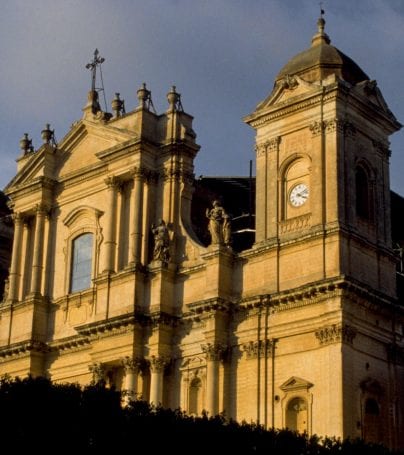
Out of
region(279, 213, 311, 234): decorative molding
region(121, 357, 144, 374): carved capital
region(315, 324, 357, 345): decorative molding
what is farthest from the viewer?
region(121, 357, 144, 374): carved capital

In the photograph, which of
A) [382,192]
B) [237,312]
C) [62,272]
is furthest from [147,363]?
[382,192]

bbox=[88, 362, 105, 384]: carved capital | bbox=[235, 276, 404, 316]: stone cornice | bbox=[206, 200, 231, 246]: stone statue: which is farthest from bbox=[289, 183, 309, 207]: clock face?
bbox=[88, 362, 105, 384]: carved capital

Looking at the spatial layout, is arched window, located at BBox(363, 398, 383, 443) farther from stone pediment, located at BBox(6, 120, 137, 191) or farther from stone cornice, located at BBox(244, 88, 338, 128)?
stone pediment, located at BBox(6, 120, 137, 191)

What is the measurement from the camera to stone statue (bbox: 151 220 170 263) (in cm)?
3597

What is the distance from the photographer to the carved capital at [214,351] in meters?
33.6

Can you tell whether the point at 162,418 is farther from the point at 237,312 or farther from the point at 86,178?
the point at 86,178

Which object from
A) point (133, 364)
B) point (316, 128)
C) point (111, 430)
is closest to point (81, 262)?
point (133, 364)

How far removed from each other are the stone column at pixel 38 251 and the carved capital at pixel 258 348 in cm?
878

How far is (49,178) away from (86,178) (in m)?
1.59

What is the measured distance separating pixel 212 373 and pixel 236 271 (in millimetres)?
3062

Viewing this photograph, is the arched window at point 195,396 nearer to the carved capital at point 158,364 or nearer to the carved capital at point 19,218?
the carved capital at point 158,364

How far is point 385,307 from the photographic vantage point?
108 feet

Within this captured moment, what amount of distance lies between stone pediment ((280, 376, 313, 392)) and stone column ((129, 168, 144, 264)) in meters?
6.45

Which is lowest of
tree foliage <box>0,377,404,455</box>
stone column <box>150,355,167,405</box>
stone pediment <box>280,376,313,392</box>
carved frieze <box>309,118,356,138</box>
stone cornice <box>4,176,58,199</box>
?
tree foliage <box>0,377,404,455</box>
